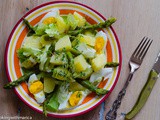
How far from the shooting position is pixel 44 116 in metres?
1.82

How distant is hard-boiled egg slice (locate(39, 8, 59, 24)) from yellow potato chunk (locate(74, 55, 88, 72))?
27 centimetres

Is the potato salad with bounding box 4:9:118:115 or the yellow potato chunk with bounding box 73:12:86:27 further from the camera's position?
the yellow potato chunk with bounding box 73:12:86:27

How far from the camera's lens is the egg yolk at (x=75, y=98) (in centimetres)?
169

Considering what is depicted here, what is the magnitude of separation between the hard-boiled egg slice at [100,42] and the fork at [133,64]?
23 cm

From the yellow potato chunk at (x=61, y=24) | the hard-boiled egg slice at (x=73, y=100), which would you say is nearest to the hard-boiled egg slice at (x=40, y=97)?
the hard-boiled egg slice at (x=73, y=100)

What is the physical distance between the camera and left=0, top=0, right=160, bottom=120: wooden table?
1.82 meters

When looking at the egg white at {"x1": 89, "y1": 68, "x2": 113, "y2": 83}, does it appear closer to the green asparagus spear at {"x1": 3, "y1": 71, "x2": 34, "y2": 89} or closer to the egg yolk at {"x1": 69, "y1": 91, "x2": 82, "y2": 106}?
the egg yolk at {"x1": 69, "y1": 91, "x2": 82, "y2": 106}

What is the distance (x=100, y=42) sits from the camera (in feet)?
5.66

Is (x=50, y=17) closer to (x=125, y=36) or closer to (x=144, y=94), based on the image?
(x=125, y=36)

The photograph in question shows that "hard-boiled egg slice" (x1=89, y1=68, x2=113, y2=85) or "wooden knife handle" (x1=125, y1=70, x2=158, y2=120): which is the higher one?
"hard-boiled egg slice" (x1=89, y1=68, x2=113, y2=85)

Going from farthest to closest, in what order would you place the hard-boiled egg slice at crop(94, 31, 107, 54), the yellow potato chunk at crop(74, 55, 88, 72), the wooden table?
the wooden table, the hard-boiled egg slice at crop(94, 31, 107, 54), the yellow potato chunk at crop(74, 55, 88, 72)

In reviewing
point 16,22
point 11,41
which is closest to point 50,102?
point 11,41

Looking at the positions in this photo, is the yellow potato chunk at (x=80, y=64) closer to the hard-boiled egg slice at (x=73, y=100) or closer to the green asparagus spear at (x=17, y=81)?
the hard-boiled egg slice at (x=73, y=100)

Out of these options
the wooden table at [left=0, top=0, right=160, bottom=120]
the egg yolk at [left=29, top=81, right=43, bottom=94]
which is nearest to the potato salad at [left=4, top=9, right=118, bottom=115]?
the egg yolk at [left=29, top=81, right=43, bottom=94]
